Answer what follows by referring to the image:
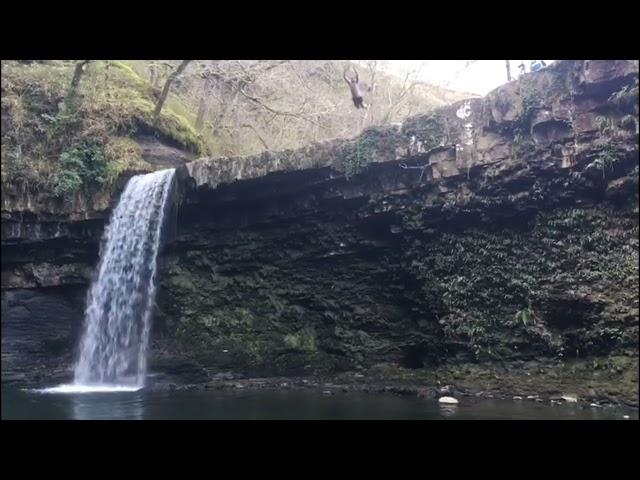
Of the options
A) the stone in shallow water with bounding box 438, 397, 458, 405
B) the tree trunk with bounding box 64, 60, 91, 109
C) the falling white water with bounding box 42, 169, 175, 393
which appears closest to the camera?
the stone in shallow water with bounding box 438, 397, 458, 405

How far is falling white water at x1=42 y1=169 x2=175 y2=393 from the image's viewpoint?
13.5 meters

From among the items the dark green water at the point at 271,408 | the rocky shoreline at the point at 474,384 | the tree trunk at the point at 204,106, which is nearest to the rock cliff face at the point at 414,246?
the rocky shoreline at the point at 474,384

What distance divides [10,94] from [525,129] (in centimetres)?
1278

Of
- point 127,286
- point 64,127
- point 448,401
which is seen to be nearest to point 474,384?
point 448,401

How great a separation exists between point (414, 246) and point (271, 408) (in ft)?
17.4

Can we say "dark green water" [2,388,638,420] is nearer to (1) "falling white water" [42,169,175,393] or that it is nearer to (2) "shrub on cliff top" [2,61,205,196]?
(1) "falling white water" [42,169,175,393]

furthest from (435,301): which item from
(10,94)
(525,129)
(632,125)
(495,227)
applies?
(10,94)

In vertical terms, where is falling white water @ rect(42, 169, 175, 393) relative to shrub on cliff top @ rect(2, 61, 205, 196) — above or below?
below

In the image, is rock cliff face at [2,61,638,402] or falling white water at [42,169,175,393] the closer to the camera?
rock cliff face at [2,61,638,402]

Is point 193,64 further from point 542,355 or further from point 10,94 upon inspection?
point 542,355

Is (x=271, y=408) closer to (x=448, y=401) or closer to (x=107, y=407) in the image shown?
(x=107, y=407)

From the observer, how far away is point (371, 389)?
11.8 meters

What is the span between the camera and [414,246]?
12.8 meters

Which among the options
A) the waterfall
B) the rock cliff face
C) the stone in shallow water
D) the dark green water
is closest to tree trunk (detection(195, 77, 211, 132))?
the waterfall
